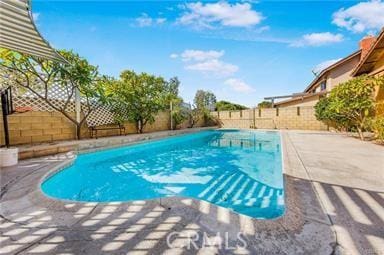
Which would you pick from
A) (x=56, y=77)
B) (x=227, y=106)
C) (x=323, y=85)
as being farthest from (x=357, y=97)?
(x=227, y=106)

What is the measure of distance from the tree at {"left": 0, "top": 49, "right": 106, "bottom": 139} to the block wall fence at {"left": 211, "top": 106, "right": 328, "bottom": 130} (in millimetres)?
12221

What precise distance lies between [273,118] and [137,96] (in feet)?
35.8

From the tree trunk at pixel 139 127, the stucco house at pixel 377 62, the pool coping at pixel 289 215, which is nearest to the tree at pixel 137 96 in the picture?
the tree trunk at pixel 139 127

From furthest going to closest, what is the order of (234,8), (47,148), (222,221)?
(234,8)
(47,148)
(222,221)

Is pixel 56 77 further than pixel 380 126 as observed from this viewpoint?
Yes

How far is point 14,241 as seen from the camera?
5.68 ft

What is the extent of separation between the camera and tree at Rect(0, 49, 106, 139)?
6734 millimetres

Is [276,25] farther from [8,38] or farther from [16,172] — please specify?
[16,172]

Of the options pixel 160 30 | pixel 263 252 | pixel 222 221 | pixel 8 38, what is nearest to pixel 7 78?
pixel 8 38

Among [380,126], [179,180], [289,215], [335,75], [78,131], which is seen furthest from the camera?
[335,75]

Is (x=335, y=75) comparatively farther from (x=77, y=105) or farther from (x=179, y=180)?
(x=77, y=105)

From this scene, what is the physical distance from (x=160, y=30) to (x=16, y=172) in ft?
29.4

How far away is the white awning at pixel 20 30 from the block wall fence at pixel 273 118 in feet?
49.1

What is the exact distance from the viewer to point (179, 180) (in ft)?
15.1
